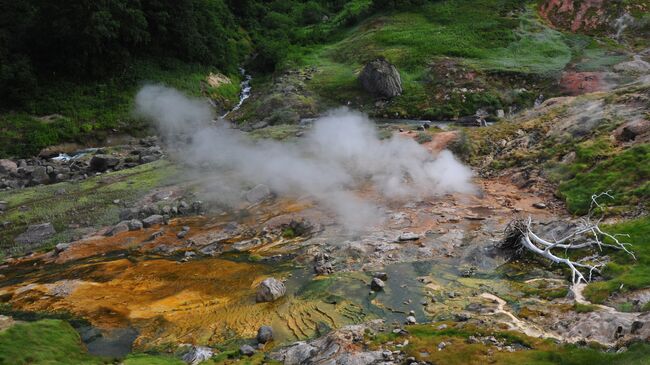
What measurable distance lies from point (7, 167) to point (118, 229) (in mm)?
12525

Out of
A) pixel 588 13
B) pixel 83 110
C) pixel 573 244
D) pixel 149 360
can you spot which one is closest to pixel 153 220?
pixel 149 360

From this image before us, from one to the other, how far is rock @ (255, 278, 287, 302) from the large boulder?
2821cm

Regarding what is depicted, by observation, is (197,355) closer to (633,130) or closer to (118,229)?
(118,229)

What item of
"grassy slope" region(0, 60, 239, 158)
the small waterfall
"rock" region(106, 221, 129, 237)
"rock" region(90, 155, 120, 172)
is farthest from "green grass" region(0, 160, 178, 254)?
the small waterfall

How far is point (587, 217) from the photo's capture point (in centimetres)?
1709

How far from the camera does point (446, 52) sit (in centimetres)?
4528

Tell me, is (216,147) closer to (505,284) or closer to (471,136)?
(471,136)

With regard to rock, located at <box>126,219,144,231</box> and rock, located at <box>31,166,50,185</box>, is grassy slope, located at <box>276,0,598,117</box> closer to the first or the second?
rock, located at <box>31,166,50,185</box>

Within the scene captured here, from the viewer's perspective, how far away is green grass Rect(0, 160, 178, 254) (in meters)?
19.9

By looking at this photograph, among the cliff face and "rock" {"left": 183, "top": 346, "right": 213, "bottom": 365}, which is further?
the cliff face

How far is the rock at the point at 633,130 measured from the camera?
20188 millimetres

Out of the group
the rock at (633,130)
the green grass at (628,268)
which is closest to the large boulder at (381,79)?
the rock at (633,130)

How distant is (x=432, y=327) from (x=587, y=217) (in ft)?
29.8

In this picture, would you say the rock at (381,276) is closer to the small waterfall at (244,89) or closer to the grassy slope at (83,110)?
the grassy slope at (83,110)
